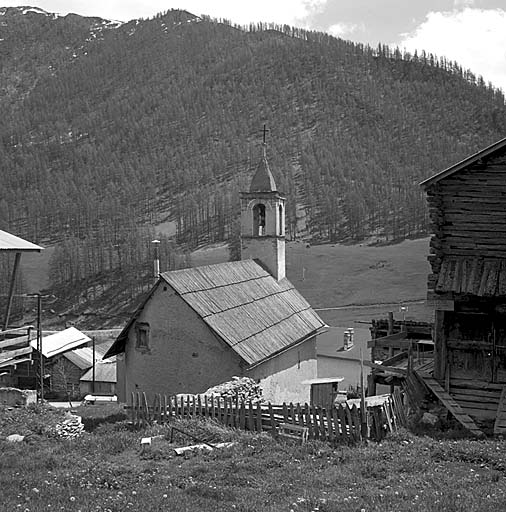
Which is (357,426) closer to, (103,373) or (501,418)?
(501,418)

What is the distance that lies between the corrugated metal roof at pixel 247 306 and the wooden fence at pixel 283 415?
588cm

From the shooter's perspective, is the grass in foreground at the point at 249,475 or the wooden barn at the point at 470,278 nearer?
the grass in foreground at the point at 249,475

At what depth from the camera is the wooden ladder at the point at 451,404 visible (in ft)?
51.7

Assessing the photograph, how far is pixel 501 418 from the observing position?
52.0 feet

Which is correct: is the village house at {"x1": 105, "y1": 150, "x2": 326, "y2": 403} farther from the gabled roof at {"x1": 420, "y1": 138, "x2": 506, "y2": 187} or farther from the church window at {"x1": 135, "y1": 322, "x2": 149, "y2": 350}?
the gabled roof at {"x1": 420, "y1": 138, "x2": 506, "y2": 187}

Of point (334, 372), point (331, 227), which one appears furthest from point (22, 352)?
point (331, 227)

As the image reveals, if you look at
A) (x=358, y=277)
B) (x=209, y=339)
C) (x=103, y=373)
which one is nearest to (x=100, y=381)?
(x=103, y=373)

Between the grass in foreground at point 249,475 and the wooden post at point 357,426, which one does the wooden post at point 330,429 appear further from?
the grass in foreground at point 249,475

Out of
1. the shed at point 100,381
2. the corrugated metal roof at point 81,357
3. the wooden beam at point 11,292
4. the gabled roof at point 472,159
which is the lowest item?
the shed at point 100,381

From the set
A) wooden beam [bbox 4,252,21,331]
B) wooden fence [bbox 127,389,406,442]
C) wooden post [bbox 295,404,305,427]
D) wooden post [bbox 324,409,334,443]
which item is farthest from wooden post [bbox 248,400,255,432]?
wooden beam [bbox 4,252,21,331]

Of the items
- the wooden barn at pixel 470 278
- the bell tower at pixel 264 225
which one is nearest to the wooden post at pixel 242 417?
the wooden barn at pixel 470 278

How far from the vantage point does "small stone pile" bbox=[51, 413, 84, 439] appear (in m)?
14.0

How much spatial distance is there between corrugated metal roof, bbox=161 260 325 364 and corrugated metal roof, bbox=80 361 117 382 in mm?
17597

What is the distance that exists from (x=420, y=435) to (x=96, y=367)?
34.5 meters
